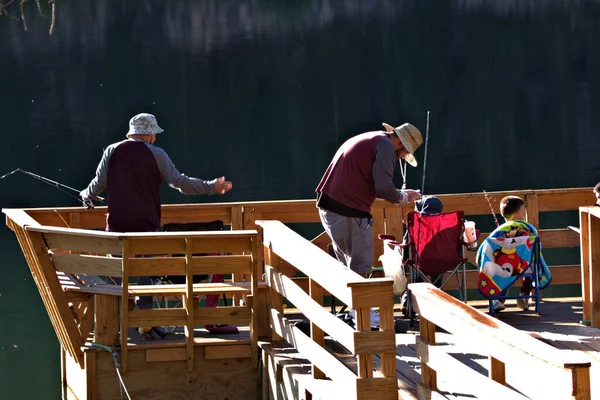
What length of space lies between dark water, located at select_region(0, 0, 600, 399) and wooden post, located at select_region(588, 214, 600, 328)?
1366 cm

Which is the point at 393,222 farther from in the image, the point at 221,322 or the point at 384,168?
the point at 221,322

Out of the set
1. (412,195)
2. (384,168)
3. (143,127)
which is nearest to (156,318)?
(143,127)

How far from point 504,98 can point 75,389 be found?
910 inches

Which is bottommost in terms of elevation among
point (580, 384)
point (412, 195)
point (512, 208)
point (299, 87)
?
point (580, 384)

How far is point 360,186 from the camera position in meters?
6.72

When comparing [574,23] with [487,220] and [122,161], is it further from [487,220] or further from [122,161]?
[122,161]

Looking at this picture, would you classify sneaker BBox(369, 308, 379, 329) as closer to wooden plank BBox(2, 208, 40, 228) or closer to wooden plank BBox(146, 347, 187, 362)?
wooden plank BBox(146, 347, 187, 362)

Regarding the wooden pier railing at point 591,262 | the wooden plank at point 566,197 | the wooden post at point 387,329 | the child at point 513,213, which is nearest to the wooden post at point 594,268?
the wooden pier railing at point 591,262

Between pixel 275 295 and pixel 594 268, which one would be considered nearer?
pixel 275 295

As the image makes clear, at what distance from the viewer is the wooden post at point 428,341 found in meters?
5.14

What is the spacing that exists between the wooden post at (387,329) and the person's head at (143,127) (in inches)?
90.3

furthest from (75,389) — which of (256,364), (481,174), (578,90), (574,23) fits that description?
(574,23)

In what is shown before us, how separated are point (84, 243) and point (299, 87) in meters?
22.4

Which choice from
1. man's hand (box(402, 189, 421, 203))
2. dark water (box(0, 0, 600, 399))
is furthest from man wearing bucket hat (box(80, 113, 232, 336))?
dark water (box(0, 0, 600, 399))
